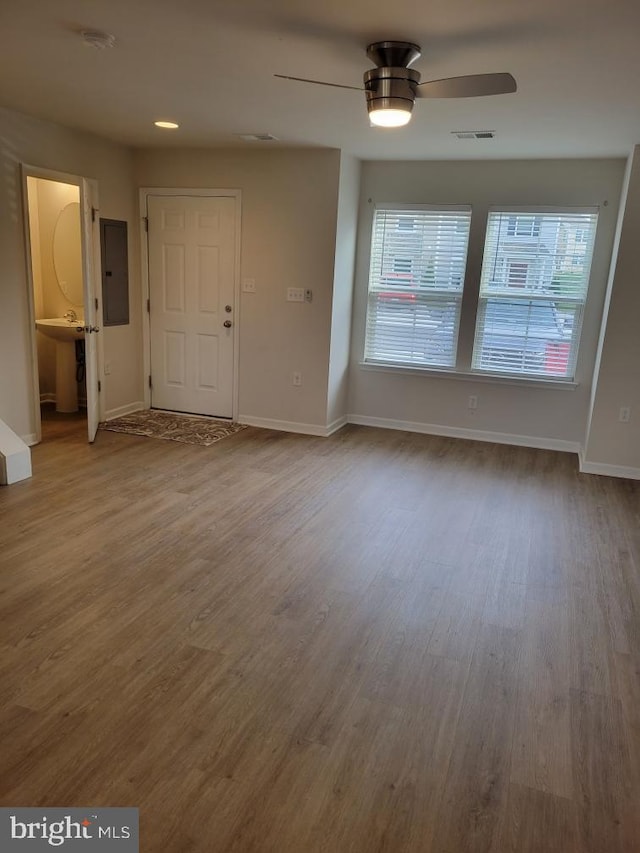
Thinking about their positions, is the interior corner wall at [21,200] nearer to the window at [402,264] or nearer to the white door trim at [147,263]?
the white door trim at [147,263]

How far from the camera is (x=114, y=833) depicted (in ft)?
5.32

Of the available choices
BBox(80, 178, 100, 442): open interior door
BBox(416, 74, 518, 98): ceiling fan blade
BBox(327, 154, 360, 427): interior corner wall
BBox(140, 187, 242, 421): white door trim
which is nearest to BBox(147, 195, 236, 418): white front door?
BBox(140, 187, 242, 421): white door trim

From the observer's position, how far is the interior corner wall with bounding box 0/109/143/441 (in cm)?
436

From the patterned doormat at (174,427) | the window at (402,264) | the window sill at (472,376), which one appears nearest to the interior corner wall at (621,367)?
the window sill at (472,376)

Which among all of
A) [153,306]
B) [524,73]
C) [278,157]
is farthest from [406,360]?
[524,73]

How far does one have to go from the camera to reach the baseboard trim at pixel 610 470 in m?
4.79

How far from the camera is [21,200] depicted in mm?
4457

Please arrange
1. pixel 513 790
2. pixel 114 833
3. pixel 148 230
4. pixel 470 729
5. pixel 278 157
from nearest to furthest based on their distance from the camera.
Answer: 1. pixel 114 833
2. pixel 513 790
3. pixel 470 729
4. pixel 278 157
5. pixel 148 230

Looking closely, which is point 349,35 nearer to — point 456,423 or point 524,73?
point 524,73

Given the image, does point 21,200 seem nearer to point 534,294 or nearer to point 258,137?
point 258,137

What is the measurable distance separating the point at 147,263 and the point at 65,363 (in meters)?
1.24

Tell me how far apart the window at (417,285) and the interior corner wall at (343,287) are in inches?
9.1

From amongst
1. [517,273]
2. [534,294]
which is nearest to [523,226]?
[517,273]

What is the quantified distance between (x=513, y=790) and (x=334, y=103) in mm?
3478
